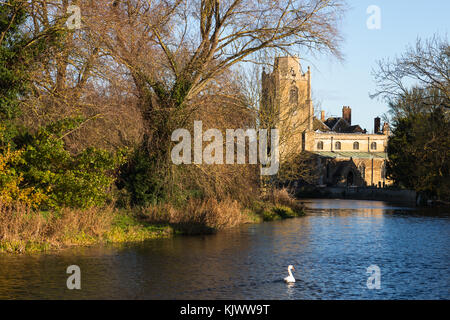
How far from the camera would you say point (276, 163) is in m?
40.4

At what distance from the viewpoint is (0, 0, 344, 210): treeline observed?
2219 centimetres

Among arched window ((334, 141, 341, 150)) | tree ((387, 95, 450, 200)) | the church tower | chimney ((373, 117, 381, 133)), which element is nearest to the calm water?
the church tower

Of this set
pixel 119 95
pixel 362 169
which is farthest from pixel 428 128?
pixel 362 169

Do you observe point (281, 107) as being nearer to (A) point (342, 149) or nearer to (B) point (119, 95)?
(B) point (119, 95)

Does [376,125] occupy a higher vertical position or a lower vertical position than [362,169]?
higher

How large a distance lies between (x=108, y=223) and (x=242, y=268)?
7.16m

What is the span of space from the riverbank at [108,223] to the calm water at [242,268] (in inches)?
35.8

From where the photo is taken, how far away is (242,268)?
17.8 meters

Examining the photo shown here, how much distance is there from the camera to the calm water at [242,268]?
14.3 meters

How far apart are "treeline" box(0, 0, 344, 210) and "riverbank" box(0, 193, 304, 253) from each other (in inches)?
24.2

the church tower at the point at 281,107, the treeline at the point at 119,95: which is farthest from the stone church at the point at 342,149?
the treeline at the point at 119,95

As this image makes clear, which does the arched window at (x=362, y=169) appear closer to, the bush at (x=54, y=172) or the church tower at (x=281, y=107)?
the church tower at (x=281, y=107)

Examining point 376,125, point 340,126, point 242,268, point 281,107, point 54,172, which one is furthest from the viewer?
point 376,125

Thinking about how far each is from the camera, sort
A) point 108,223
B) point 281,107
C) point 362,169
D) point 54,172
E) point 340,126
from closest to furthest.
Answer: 1. point 108,223
2. point 54,172
3. point 281,107
4. point 362,169
5. point 340,126
